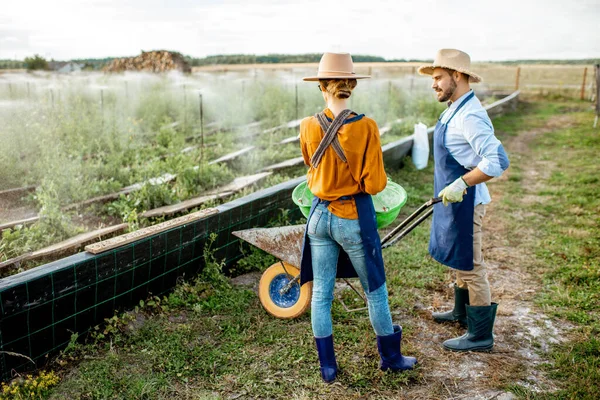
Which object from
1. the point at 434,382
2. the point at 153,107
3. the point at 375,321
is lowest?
the point at 434,382

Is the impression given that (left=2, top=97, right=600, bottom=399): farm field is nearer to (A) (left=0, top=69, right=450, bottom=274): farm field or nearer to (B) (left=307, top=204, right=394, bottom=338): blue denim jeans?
(B) (left=307, top=204, right=394, bottom=338): blue denim jeans

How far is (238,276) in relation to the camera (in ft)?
15.8

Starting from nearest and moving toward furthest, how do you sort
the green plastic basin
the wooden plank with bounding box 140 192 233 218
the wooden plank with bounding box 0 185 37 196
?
the green plastic basin, the wooden plank with bounding box 140 192 233 218, the wooden plank with bounding box 0 185 37 196

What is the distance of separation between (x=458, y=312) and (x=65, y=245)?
338 cm

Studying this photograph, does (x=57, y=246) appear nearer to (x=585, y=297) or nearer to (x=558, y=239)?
(x=585, y=297)

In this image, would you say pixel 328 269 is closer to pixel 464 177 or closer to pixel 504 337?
pixel 464 177

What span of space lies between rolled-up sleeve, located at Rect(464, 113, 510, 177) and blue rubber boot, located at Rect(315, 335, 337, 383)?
4.77 feet

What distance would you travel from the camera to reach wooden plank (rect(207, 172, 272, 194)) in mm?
6420

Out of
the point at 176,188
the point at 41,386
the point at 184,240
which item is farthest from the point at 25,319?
the point at 176,188

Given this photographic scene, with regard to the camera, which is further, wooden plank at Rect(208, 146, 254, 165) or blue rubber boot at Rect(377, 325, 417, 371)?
wooden plank at Rect(208, 146, 254, 165)

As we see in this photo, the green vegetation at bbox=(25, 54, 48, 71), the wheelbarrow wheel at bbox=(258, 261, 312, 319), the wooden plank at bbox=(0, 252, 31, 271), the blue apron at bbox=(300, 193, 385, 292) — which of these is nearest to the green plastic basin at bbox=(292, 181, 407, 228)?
the blue apron at bbox=(300, 193, 385, 292)

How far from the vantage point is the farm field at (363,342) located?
323cm

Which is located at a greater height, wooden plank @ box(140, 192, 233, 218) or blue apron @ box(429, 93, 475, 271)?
blue apron @ box(429, 93, 475, 271)

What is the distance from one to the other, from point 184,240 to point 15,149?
432 centimetres
